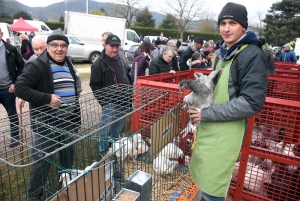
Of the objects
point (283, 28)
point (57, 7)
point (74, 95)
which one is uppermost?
point (57, 7)

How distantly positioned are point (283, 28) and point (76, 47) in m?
24.3

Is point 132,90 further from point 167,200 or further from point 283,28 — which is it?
point 283,28

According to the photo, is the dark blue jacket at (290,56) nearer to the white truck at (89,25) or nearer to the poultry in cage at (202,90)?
the white truck at (89,25)

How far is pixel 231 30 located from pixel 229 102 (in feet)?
1.60

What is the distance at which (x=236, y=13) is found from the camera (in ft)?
5.26

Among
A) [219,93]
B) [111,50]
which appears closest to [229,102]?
[219,93]

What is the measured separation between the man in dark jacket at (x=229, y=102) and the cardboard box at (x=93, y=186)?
694 millimetres

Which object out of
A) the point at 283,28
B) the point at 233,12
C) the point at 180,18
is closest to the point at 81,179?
the point at 233,12

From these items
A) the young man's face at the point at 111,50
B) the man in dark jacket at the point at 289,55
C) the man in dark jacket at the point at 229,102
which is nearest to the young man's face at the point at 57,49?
the young man's face at the point at 111,50

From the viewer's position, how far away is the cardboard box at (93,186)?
4.35 feet

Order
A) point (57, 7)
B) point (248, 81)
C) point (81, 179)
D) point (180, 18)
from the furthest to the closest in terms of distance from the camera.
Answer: point (57, 7) → point (180, 18) → point (248, 81) → point (81, 179)

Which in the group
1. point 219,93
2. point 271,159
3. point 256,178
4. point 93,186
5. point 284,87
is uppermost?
point 219,93

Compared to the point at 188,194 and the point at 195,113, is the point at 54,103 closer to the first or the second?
the point at 195,113

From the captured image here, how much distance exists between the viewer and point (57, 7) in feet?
537
